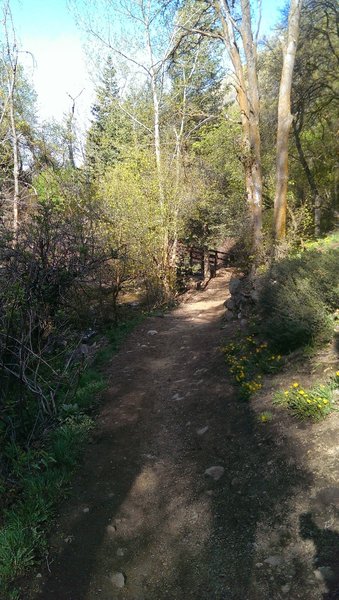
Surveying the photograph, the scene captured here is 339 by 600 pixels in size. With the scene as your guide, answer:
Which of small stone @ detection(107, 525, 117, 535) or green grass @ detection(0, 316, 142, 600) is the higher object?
green grass @ detection(0, 316, 142, 600)

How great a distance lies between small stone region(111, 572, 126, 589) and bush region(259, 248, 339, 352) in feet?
10.4

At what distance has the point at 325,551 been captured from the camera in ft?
8.77

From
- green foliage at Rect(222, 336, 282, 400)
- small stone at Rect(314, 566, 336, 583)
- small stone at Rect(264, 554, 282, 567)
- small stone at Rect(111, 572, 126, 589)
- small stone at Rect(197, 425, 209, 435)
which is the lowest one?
small stone at Rect(111, 572, 126, 589)

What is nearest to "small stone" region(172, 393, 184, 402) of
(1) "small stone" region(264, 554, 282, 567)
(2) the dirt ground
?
(2) the dirt ground

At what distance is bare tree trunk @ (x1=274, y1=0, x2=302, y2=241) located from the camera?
9641 mm

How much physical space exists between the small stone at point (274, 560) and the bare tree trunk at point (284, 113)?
26.2 ft

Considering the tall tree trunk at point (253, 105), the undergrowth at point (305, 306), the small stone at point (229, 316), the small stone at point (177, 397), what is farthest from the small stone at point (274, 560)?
the tall tree trunk at point (253, 105)

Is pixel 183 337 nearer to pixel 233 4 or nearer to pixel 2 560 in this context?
pixel 2 560

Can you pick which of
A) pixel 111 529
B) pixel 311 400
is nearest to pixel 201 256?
pixel 311 400

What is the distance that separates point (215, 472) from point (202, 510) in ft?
1.46

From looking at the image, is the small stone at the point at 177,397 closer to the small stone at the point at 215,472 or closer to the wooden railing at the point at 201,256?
the small stone at the point at 215,472

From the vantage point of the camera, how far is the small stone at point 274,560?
276 cm

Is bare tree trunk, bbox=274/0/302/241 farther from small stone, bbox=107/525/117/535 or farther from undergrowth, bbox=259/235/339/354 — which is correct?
small stone, bbox=107/525/117/535

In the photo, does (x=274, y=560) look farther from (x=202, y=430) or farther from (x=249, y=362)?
(x=249, y=362)
